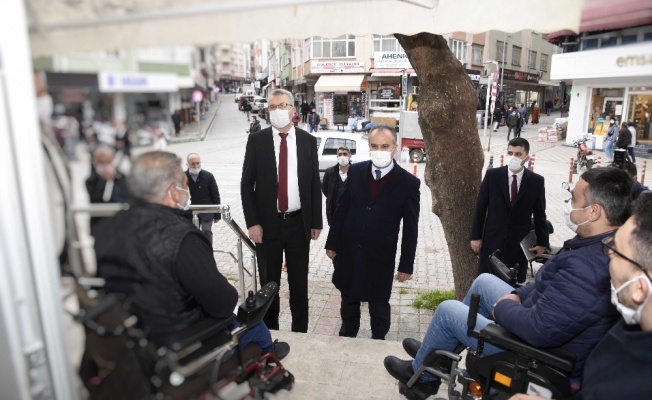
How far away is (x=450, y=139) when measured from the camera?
12.9 ft

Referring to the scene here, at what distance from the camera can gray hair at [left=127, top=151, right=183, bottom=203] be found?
4.06 feet

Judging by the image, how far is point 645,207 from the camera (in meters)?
1.65

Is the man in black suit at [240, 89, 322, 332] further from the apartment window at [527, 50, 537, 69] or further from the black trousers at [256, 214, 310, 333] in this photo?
the apartment window at [527, 50, 537, 69]

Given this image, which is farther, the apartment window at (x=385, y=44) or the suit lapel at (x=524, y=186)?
the apartment window at (x=385, y=44)

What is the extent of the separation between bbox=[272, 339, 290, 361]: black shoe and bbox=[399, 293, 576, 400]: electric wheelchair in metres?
1.11

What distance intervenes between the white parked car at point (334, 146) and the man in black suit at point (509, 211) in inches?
235

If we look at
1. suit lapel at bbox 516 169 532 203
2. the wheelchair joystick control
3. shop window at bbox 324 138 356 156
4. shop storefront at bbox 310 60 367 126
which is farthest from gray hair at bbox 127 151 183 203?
shop storefront at bbox 310 60 367 126

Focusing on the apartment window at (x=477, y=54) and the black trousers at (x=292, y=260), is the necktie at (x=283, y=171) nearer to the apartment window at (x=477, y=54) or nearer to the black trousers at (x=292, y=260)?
the black trousers at (x=292, y=260)

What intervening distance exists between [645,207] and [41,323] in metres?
2.03

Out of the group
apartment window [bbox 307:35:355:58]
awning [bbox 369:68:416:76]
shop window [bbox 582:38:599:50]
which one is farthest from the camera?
awning [bbox 369:68:416:76]

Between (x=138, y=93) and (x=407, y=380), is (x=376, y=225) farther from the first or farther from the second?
(x=138, y=93)

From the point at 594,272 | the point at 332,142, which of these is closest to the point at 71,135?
the point at 594,272

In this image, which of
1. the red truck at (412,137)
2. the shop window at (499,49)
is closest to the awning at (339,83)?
the shop window at (499,49)

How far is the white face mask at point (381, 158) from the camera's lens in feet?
11.0
